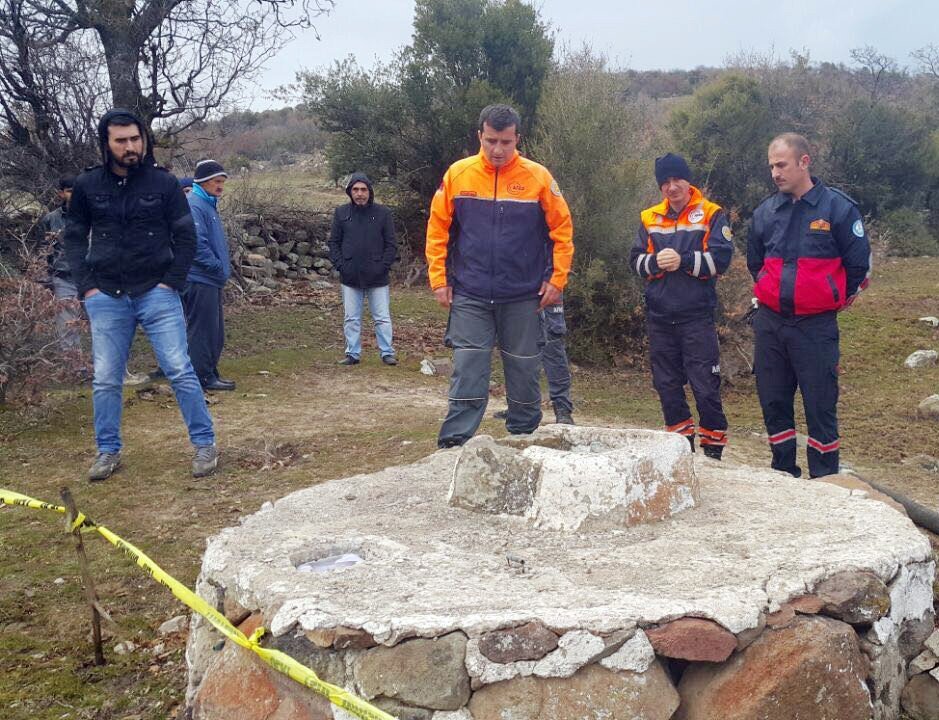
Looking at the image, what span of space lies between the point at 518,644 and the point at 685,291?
301 cm

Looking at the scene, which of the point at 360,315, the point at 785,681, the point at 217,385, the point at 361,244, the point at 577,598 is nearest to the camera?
the point at 785,681

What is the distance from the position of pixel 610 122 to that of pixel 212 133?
5.63 m

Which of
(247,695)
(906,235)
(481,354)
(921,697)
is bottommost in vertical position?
(906,235)

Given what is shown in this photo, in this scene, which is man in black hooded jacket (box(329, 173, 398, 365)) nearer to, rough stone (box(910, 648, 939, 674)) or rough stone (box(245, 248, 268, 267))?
rough stone (box(245, 248, 268, 267))

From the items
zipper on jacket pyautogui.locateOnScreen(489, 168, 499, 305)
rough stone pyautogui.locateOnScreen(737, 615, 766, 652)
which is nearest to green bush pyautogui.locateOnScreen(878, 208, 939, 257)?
zipper on jacket pyautogui.locateOnScreen(489, 168, 499, 305)

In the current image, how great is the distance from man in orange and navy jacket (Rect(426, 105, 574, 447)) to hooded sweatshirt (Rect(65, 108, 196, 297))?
1493 millimetres

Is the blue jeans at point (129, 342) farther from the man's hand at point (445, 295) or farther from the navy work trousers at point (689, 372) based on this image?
the navy work trousers at point (689, 372)

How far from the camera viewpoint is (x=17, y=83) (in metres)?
10.4

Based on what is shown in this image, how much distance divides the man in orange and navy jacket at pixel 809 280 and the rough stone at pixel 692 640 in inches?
87.5

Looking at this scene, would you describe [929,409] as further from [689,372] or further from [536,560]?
[536,560]

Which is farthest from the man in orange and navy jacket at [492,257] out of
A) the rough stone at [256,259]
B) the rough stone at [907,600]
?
the rough stone at [256,259]

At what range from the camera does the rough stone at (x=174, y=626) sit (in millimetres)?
3537

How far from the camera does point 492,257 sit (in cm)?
468

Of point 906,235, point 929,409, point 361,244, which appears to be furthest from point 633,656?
point 906,235
